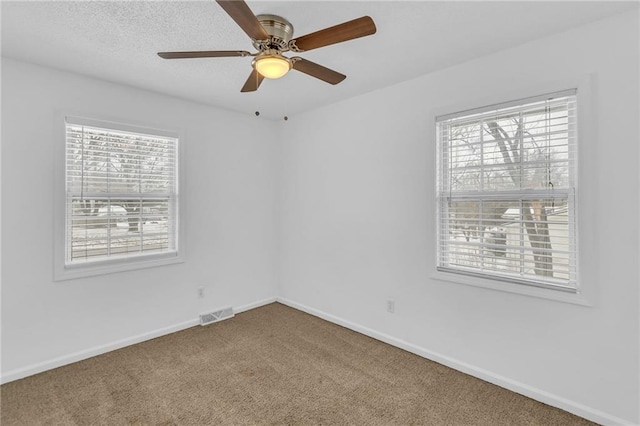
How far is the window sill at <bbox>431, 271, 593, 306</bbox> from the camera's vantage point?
208 centimetres

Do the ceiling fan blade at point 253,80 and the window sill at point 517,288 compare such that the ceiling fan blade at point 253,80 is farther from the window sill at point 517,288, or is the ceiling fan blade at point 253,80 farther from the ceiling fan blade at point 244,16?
the window sill at point 517,288

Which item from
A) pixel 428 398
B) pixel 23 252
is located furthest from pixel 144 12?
pixel 428 398

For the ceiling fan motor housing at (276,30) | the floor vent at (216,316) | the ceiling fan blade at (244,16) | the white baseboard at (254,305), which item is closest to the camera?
the ceiling fan blade at (244,16)

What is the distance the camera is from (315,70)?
2033 mm

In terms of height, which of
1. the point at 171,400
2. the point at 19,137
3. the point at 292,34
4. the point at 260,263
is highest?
the point at 292,34

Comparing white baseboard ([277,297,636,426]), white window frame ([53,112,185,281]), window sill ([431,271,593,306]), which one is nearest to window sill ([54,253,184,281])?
white window frame ([53,112,185,281])

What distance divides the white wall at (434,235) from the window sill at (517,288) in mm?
49

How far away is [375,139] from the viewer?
10.6 feet

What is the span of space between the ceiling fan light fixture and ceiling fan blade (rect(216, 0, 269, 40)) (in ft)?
0.39

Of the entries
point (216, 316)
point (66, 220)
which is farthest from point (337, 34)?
point (216, 316)

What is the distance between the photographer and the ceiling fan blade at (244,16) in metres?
1.35

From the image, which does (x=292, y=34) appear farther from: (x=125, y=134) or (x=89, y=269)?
(x=89, y=269)

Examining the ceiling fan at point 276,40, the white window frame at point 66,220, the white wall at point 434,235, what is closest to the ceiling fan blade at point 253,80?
the ceiling fan at point 276,40

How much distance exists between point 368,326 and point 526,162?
2.11 m
